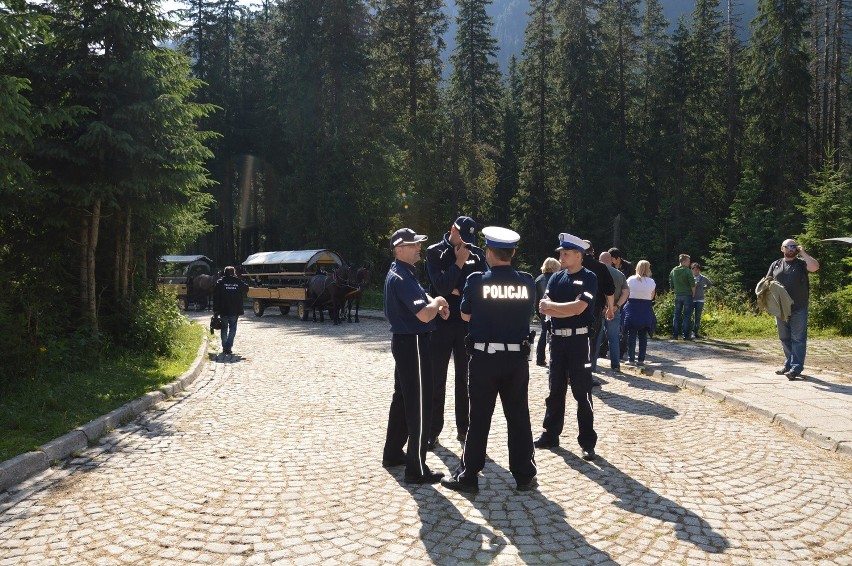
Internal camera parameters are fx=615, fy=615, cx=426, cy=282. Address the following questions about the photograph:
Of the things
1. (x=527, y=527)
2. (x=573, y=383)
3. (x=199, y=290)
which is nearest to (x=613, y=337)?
(x=573, y=383)

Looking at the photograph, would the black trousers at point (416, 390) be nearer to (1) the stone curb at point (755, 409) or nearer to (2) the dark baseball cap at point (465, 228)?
(2) the dark baseball cap at point (465, 228)

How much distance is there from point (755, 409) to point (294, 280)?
66.3ft

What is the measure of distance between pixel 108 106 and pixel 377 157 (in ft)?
82.2

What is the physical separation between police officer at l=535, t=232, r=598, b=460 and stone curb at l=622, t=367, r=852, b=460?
2419 millimetres

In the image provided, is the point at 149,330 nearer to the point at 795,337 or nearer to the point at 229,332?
the point at 229,332

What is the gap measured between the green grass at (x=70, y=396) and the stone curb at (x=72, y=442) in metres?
0.13

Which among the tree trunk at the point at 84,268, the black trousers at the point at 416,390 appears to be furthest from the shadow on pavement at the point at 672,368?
the tree trunk at the point at 84,268

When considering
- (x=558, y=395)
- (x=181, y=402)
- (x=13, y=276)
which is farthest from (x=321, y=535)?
(x=13, y=276)

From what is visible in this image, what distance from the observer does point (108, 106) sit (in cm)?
1027

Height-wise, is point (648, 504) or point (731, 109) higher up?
point (731, 109)

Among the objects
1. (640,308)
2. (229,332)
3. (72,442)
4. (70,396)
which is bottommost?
(72,442)

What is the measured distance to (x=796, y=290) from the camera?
9344 mm

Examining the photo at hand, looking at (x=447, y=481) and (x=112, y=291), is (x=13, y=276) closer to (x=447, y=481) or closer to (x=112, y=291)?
(x=112, y=291)

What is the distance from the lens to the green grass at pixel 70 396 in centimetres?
631
